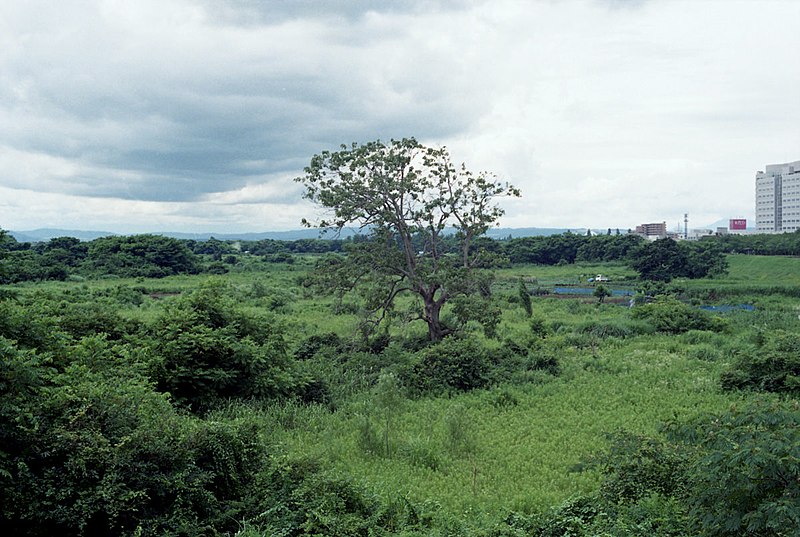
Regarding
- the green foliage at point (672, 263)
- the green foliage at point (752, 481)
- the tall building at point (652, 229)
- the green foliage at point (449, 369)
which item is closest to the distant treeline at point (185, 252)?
the green foliage at point (672, 263)

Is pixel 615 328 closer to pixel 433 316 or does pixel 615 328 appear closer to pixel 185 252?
pixel 433 316

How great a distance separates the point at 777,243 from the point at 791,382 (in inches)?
2263

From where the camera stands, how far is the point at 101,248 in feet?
185

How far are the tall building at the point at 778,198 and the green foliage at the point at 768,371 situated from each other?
12109 centimetres

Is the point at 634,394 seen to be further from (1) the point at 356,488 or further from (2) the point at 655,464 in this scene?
(1) the point at 356,488

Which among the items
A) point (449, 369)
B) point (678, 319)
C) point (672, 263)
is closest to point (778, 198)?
point (672, 263)

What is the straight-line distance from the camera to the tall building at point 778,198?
387 ft

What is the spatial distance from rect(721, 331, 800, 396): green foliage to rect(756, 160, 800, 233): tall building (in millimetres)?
121088

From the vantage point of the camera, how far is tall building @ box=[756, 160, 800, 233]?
387ft

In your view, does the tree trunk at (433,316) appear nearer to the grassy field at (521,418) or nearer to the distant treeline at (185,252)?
the grassy field at (521,418)

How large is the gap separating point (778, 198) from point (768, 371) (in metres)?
131

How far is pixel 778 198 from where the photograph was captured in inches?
4889

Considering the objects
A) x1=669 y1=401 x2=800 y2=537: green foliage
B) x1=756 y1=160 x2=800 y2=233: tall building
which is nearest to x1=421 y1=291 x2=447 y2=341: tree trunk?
x1=669 y1=401 x2=800 y2=537: green foliage

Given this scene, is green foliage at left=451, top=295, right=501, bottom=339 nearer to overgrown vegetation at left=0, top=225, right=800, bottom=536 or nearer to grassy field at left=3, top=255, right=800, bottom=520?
overgrown vegetation at left=0, top=225, right=800, bottom=536
